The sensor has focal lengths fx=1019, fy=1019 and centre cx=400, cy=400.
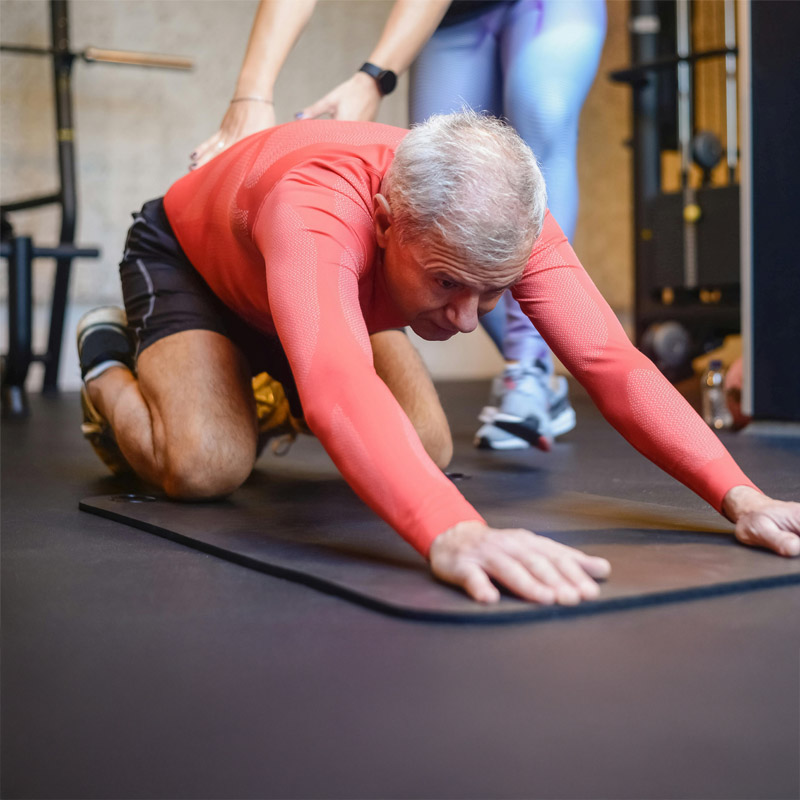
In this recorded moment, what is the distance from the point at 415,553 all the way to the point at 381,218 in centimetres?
39

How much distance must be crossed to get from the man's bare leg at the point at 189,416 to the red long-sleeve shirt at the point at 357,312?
0.39ft

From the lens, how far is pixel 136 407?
170 centimetres

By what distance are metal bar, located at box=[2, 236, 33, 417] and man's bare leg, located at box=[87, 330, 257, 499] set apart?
234 cm

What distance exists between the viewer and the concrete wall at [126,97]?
4.87 m

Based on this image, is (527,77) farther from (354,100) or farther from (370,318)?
(370,318)

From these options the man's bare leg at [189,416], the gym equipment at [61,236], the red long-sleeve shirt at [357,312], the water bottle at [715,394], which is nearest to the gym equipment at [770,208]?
the water bottle at [715,394]

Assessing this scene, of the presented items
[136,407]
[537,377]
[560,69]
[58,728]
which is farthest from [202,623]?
[560,69]

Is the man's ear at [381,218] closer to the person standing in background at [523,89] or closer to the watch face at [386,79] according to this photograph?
the watch face at [386,79]

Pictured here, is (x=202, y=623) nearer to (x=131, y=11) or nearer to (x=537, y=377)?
(x=537, y=377)

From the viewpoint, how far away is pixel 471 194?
3.43ft

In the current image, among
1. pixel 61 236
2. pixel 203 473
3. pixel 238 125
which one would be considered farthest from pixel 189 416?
pixel 61 236

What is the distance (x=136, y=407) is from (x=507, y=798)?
3.99ft

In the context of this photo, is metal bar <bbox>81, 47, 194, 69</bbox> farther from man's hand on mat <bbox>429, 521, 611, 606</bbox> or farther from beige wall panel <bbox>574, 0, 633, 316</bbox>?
man's hand on mat <bbox>429, 521, 611, 606</bbox>

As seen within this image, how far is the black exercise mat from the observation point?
989mm
